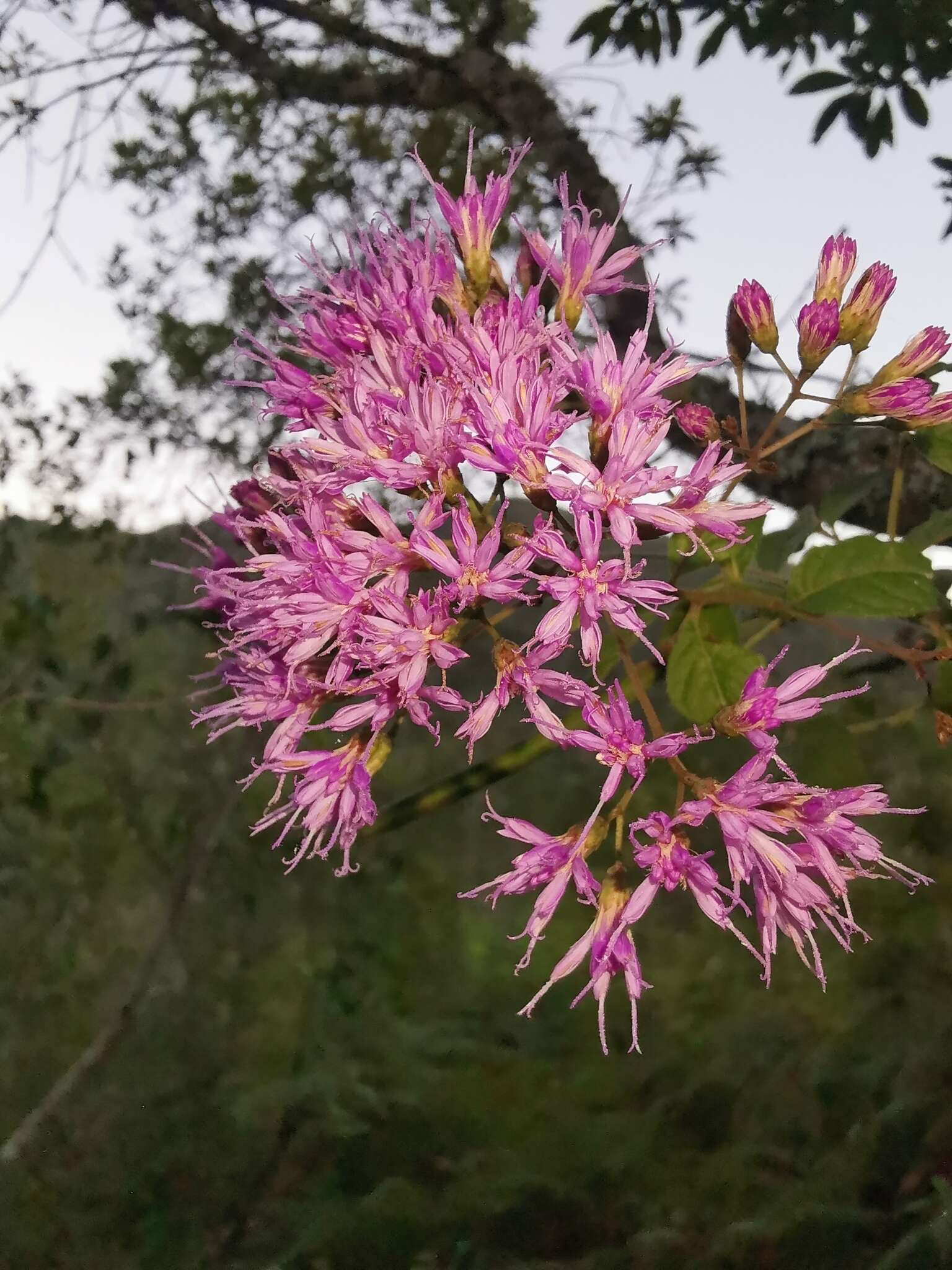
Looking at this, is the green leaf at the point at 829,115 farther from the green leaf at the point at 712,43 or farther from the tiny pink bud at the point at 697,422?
the tiny pink bud at the point at 697,422

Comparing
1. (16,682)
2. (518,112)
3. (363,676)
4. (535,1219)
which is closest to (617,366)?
(363,676)

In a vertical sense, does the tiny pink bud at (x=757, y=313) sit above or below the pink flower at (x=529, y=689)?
above

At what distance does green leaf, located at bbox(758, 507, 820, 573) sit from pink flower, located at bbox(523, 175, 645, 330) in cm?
47

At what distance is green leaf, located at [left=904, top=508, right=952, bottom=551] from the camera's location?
1079mm

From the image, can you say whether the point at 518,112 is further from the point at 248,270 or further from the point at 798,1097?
the point at 798,1097

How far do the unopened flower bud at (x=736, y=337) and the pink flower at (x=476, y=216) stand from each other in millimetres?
267

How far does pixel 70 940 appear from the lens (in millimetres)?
2750

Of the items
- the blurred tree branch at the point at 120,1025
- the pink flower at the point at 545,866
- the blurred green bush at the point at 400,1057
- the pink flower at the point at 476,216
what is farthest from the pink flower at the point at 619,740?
the blurred tree branch at the point at 120,1025

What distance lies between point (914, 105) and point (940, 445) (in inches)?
45.7

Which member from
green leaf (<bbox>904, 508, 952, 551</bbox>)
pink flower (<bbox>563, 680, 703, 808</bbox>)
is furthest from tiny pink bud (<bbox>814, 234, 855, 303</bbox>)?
pink flower (<bbox>563, 680, 703, 808</bbox>)

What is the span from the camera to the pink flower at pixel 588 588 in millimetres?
725

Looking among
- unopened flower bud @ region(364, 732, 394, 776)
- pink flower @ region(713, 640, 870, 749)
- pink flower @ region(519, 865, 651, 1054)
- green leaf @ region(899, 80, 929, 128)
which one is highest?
green leaf @ region(899, 80, 929, 128)

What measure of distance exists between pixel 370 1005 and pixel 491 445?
2.29 m

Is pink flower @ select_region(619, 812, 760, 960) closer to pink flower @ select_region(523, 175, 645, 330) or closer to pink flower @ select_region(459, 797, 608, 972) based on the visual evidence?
pink flower @ select_region(459, 797, 608, 972)
